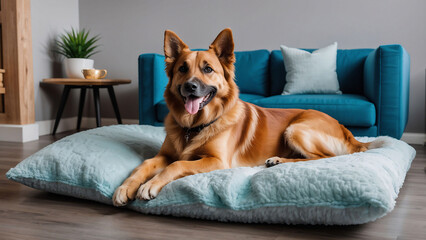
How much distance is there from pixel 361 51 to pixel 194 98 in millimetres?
2585

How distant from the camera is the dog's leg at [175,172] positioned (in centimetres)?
162

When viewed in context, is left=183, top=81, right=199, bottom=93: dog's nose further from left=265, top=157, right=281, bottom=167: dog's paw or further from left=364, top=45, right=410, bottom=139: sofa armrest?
left=364, top=45, right=410, bottom=139: sofa armrest

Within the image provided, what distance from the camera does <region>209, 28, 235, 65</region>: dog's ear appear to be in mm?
1964

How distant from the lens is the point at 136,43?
5148 millimetres

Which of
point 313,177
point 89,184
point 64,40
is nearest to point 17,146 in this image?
point 64,40

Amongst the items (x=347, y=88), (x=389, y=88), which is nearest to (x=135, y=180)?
(x=389, y=88)

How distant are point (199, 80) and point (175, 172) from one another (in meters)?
0.46

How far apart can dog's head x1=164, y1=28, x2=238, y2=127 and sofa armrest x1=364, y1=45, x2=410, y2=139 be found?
160 cm

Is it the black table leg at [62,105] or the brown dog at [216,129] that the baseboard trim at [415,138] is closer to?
the brown dog at [216,129]

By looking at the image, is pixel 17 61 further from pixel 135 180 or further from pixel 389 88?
pixel 389 88

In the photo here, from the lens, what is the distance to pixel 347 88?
3.86m

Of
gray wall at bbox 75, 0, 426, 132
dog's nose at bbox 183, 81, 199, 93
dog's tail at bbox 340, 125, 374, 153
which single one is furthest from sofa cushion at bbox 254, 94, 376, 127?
dog's nose at bbox 183, 81, 199, 93

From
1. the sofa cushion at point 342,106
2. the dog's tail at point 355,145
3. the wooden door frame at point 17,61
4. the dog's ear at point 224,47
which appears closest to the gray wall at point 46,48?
the wooden door frame at point 17,61

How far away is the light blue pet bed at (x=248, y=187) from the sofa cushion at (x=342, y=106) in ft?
3.58
